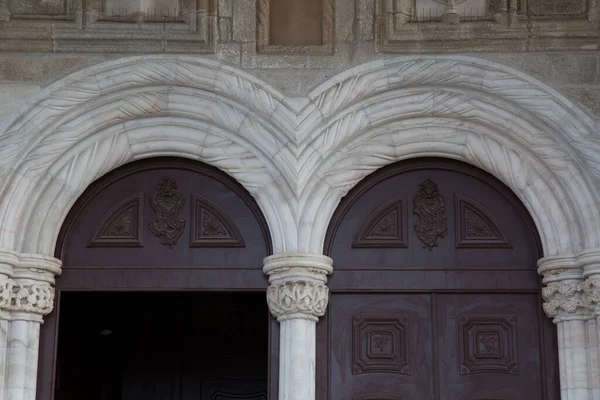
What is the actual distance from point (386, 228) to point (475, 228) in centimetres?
55

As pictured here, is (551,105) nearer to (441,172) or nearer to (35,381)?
(441,172)

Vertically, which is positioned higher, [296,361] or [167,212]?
[167,212]

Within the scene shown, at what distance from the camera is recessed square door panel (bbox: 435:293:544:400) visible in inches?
266

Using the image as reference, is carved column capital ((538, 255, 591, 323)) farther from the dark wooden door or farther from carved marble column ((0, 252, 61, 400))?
carved marble column ((0, 252, 61, 400))

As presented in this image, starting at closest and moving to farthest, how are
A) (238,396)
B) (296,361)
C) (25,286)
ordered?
(296,361) → (25,286) → (238,396)

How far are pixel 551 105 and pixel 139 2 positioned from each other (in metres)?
2.65

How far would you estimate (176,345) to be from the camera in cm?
1009

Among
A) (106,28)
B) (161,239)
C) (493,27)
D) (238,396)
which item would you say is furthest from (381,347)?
(238,396)

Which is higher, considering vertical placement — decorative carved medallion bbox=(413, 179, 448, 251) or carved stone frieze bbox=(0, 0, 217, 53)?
carved stone frieze bbox=(0, 0, 217, 53)

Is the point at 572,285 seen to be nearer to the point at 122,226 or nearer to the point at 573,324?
the point at 573,324

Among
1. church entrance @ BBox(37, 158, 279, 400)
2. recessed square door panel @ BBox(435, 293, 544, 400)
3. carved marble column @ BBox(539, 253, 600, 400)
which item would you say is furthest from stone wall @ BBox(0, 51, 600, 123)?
recessed square door panel @ BBox(435, 293, 544, 400)

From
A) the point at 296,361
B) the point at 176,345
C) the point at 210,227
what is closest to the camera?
the point at 296,361

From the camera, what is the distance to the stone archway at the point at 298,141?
6.77 metres

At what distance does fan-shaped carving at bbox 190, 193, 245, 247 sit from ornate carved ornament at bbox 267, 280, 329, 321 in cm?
47
